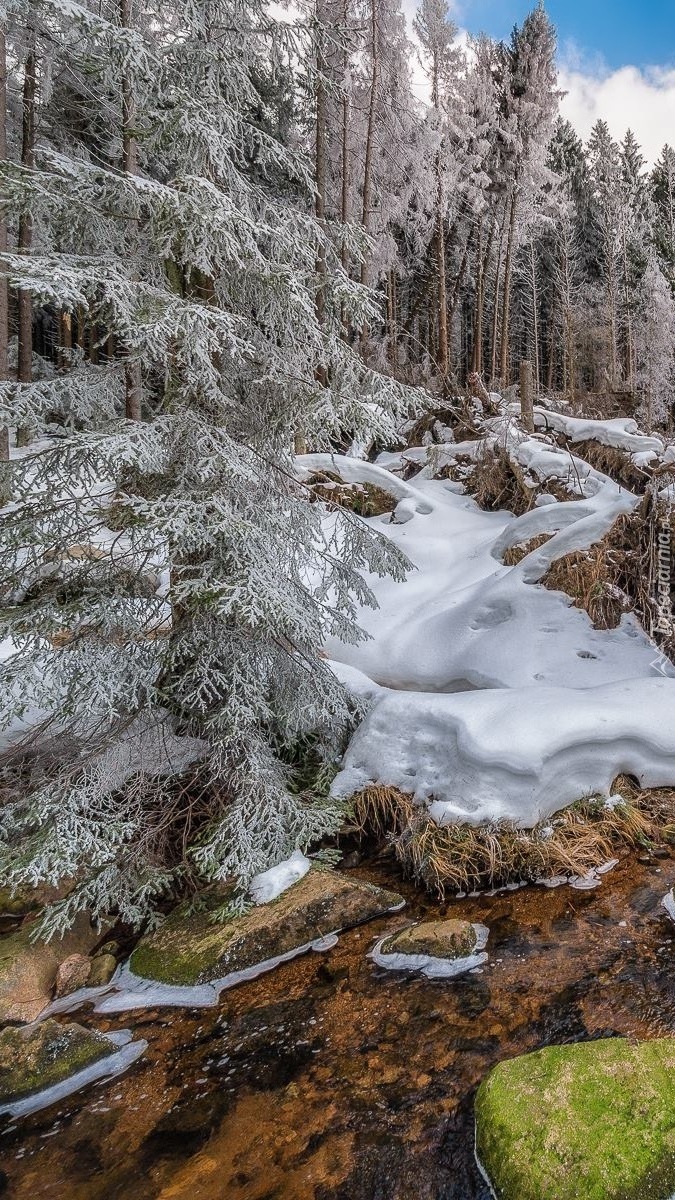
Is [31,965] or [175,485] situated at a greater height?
[175,485]

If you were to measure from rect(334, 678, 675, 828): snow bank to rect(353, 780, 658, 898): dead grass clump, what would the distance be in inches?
3.6

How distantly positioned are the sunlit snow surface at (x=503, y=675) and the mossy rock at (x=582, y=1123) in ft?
5.96

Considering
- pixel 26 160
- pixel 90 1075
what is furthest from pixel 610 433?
pixel 26 160

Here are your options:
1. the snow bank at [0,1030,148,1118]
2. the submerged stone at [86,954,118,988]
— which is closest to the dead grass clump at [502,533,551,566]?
the submerged stone at [86,954,118,988]

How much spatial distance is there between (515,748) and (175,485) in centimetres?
296

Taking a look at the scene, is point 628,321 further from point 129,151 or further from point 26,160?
point 129,151

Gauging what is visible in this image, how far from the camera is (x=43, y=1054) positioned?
9.38 ft

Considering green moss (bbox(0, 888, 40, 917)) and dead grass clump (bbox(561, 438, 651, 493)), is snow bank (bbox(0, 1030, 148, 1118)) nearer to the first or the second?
green moss (bbox(0, 888, 40, 917))

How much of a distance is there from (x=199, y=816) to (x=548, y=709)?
8.89 ft

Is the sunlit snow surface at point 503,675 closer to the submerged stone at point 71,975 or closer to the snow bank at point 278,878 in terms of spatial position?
the snow bank at point 278,878

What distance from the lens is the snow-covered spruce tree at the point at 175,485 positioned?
3.62 m

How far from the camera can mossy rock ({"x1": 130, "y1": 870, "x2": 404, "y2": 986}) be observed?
3436 millimetres

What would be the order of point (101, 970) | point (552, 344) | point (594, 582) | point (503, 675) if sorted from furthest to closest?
point (552, 344) → point (594, 582) → point (503, 675) → point (101, 970)

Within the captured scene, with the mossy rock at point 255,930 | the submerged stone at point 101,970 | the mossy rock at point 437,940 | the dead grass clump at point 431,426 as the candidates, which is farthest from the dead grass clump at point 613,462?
the submerged stone at point 101,970
